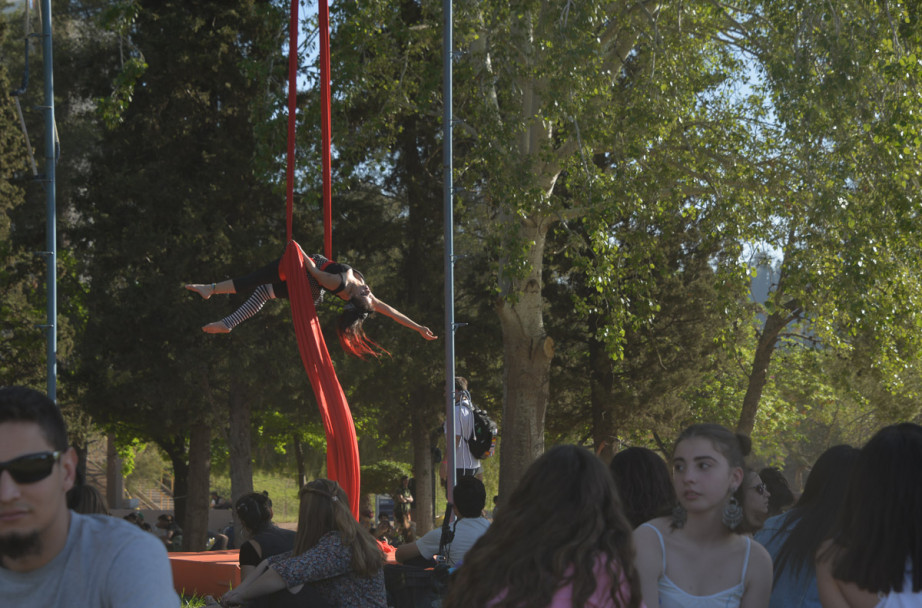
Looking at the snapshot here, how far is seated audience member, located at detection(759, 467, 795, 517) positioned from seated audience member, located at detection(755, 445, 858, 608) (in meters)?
1.81

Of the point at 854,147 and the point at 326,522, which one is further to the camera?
the point at 854,147

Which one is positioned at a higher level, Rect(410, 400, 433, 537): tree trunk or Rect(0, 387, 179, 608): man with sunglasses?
Rect(0, 387, 179, 608): man with sunglasses

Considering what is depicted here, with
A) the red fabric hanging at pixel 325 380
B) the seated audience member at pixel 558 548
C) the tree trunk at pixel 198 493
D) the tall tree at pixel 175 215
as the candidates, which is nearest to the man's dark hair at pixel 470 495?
the red fabric hanging at pixel 325 380

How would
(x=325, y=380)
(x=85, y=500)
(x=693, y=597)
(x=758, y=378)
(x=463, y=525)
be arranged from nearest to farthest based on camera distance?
(x=693, y=597) → (x=85, y=500) → (x=463, y=525) → (x=325, y=380) → (x=758, y=378)

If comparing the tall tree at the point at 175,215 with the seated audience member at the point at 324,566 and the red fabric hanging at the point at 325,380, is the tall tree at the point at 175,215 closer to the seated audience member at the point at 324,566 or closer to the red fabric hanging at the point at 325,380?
the red fabric hanging at the point at 325,380

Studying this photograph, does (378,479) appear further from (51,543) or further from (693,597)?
(51,543)

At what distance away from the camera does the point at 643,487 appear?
3.73 m

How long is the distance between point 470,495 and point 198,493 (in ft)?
47.4

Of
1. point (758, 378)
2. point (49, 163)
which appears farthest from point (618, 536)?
point (758, 378)

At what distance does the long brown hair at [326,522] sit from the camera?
4438 millimetres

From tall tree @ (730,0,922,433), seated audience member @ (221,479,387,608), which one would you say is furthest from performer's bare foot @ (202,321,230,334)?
tall tree @ (730,0,922,433)

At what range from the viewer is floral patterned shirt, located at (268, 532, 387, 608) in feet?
14.2

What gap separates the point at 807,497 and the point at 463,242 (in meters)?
17.7

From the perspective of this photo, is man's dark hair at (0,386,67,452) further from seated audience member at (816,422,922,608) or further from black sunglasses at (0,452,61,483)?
seated audience member at (816,422,922,608)
